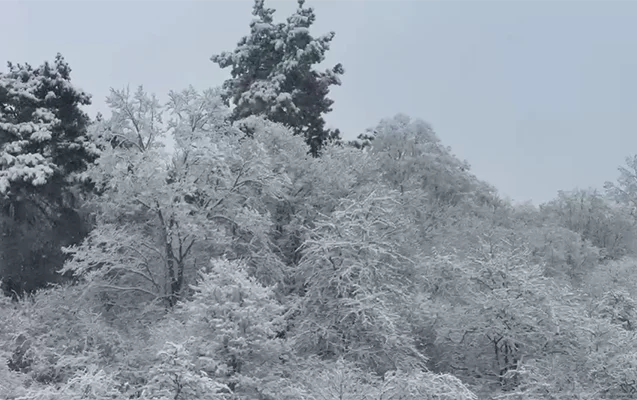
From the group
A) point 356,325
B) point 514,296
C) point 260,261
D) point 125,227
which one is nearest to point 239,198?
point 260,261

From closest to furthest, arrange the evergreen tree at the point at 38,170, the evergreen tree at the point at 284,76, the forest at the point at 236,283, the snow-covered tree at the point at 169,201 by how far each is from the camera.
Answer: the forest at the point at 236,283 → the snow-covered tree at the point at 169,201 → the evergreen tree at the point at 38,170 → the evergreen tree at the point at 284,76

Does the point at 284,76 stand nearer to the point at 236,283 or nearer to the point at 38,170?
the point at 38,170

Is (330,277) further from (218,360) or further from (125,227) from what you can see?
(125,227)

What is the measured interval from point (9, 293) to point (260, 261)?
9.71 meters

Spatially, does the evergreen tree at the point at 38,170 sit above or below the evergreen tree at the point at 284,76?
below

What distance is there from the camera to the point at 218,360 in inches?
720

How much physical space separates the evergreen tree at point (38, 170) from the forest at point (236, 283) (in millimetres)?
73

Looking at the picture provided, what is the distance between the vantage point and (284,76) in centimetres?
3803

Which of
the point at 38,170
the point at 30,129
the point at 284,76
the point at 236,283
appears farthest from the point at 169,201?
the point at 284,76

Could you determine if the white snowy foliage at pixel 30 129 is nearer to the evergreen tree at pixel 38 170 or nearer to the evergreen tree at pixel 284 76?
the evergreen tree at pixel 38 170

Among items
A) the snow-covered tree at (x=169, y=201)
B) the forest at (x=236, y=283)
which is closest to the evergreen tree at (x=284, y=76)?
the forest at (x=236, y=283)

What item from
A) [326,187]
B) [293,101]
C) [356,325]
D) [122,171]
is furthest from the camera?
[293,101]

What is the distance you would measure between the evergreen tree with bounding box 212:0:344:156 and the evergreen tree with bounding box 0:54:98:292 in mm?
10892

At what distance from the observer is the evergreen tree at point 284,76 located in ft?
123
